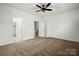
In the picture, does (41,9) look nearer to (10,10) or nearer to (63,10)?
(63,10)

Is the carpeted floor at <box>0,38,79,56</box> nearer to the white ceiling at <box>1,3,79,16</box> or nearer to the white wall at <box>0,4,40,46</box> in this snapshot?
the white wall at <box>0,4,40,46</box>

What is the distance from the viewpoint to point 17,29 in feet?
6.14

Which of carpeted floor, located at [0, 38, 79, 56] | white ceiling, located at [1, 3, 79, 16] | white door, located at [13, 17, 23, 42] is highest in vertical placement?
white ceiling, located at [1, 3, 79, 16]

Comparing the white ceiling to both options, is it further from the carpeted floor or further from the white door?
the carpeted floor

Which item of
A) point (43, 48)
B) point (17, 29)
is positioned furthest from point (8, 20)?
point (43, 48)

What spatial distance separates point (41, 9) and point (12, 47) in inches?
29.0

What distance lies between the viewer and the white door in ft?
6.05

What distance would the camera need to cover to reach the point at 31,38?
6.17 ft

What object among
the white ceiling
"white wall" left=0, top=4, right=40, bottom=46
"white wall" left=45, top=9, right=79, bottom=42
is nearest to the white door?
"white wall" left=0, top=4, right=40, bottom=46

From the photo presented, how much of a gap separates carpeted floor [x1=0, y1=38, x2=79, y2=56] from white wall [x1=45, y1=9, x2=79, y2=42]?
0.09 metres

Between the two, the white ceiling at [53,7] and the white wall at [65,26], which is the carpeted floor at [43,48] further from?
the white ceiling at [53,7]

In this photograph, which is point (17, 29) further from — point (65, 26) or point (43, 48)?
point (65, 26)

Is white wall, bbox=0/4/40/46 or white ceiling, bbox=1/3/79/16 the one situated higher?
white ceiling, bbox=1/3/79/16

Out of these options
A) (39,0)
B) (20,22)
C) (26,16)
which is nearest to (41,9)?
(39,0)
